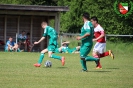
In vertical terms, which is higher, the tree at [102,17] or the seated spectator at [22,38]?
the tree at [102,17]

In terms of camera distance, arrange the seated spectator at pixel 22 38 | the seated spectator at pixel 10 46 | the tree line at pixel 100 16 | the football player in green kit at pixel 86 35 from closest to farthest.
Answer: the football player in green kit at pixel 86 35 → the seated spectator at pixel 10 46 → the seated spectator at pixel 22 38 → the tree line at pixel 100 16

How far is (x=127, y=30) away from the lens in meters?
48.2

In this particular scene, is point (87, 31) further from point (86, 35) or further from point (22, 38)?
point (22, 38)

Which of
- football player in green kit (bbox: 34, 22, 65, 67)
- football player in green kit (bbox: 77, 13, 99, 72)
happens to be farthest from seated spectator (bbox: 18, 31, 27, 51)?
football player in green kit (bbox: 77, 13, 99, 72)

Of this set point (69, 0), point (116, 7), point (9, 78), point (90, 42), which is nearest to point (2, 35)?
point (116, 7)

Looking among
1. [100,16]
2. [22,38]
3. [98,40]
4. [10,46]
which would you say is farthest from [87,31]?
[100,16]

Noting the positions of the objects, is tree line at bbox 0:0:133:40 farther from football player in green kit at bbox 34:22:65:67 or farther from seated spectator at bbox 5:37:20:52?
football player in green kit at bbox 34:22:65:67

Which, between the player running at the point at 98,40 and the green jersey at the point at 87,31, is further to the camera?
the player running at the point at 98,40

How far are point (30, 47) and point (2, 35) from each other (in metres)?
2.38

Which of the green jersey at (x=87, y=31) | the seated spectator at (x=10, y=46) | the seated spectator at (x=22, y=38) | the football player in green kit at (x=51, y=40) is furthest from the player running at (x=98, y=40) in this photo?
the seated spectator at (x=22, y=38)

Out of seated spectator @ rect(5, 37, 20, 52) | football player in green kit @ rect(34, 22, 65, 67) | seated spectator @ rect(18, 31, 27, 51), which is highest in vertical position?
football player in green kit @ rect(34, 22, 65, 67)

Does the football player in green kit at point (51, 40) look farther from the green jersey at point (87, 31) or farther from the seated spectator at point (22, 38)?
the seated spectator at point (22, 38)

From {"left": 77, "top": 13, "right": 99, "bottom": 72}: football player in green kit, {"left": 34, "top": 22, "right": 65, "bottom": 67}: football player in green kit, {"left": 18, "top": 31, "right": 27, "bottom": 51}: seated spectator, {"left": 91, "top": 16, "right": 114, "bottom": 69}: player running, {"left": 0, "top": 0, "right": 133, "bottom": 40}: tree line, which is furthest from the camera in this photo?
{"left": 0, "top": 0, "right": 133, "bottom": 40}: tree line

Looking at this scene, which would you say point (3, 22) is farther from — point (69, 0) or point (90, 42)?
point (69, 0)
